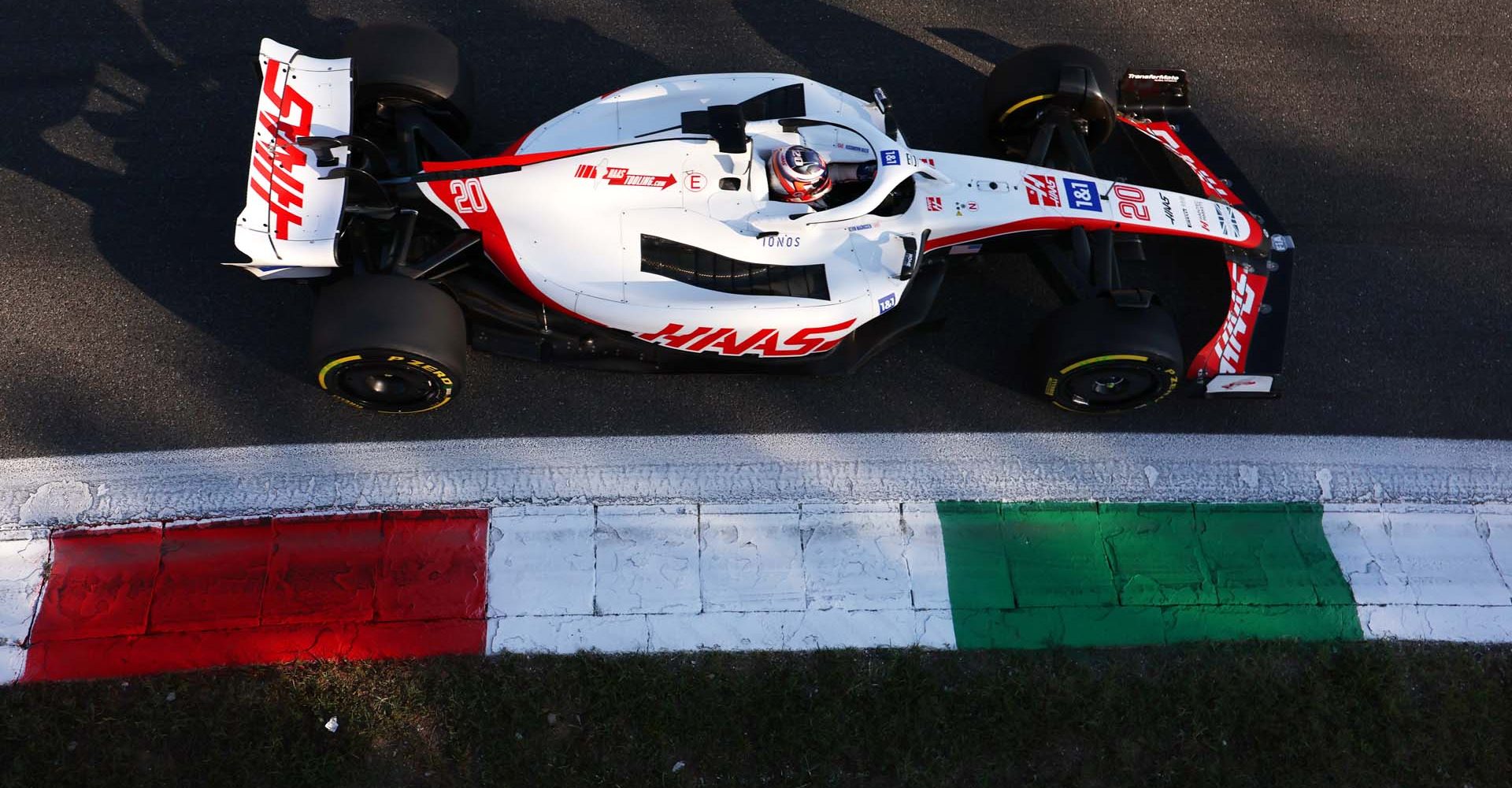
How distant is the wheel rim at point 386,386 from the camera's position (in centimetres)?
512

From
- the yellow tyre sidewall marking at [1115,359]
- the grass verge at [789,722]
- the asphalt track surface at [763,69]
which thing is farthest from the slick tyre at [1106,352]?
the grass verge at [789,722]

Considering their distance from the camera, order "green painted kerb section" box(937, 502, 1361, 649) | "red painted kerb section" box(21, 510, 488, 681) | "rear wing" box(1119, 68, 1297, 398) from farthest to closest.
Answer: "rear wing" box(1119, 68, 1297, 398) < "green painted kerb section" box(937, 502, 1361, 649) < "red painted kerb section" box(21, 510, 488, 681)

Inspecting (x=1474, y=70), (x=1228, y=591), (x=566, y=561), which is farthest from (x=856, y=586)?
(x=1474, y=70)

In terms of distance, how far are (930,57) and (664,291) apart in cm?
331

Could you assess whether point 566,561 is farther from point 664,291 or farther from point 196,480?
point 196,480

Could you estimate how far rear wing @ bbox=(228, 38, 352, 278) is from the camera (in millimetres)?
4840

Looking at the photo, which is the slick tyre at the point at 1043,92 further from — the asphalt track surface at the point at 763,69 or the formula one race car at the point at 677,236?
the formula one race car at the point at 677,236

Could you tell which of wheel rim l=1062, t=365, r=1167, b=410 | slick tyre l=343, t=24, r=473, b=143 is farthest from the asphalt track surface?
slick tyre l=343, t=24, r=473, b=143

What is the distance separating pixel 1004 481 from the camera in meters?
5.80

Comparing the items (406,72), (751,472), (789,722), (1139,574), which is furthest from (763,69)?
(789,722)

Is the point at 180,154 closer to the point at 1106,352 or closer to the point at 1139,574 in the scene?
the point at 1106,352

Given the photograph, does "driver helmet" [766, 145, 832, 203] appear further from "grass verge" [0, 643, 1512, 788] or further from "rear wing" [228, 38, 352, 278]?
"grass verge" [0, 643, 1512, 788]

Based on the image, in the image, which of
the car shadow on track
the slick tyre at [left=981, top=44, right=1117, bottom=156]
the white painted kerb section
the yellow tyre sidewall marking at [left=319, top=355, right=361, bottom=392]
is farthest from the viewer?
the slick tyre at [left=981, top=44, right=1117, bottom=156]

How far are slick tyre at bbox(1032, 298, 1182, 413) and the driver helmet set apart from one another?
1.49m
